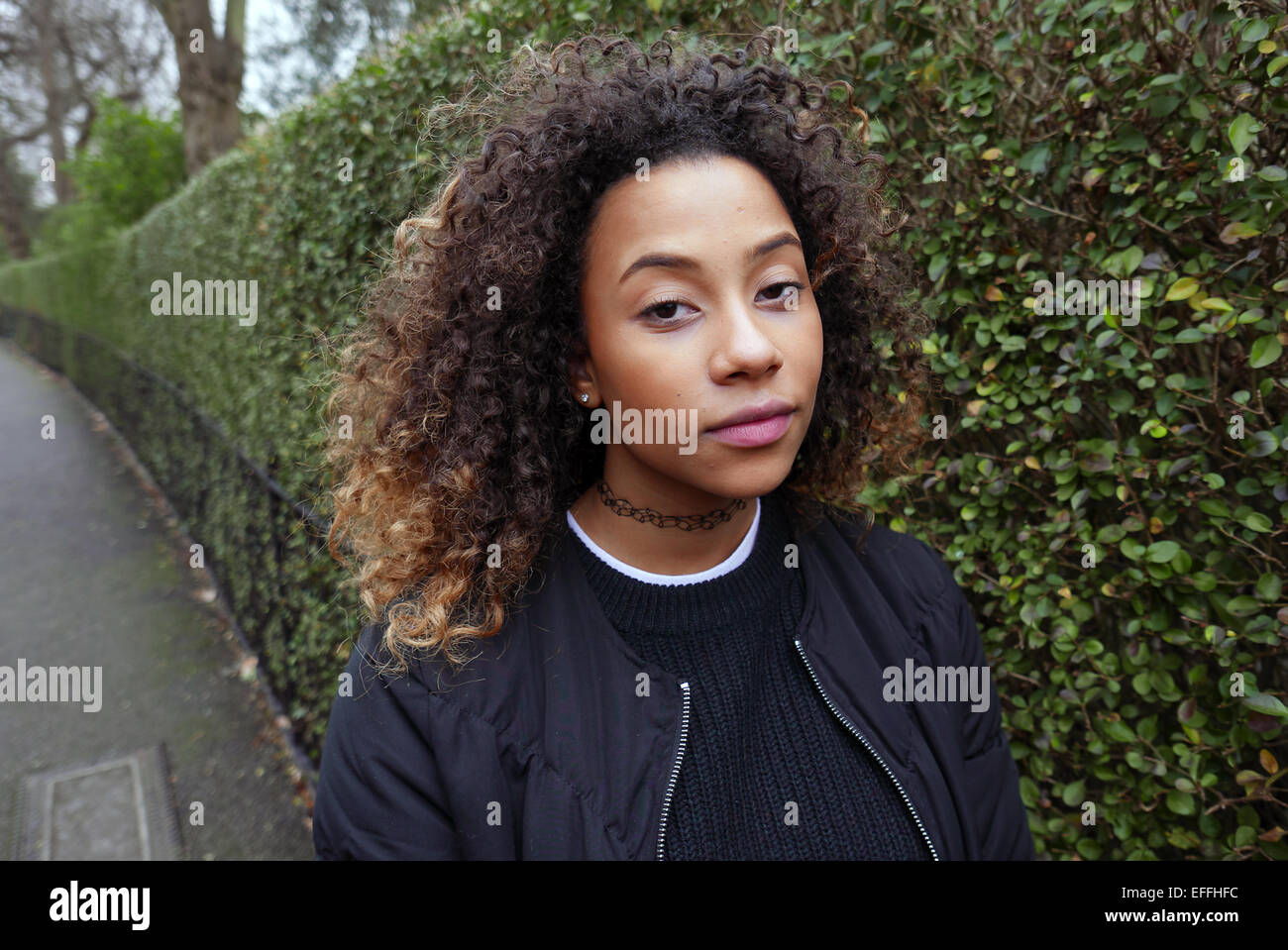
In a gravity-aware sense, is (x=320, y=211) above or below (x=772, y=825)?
above

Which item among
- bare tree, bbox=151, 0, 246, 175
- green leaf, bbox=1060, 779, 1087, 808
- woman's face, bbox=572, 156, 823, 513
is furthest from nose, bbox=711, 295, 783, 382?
bare tree, bbox=151, 0, 246, 175

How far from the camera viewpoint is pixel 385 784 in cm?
150

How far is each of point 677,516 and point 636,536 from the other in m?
0.10

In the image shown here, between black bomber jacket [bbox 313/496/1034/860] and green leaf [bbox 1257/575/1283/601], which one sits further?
green leaf [bbox 1257/575/1283/601]

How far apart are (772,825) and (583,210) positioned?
49.6 inches

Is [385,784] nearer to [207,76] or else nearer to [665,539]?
[665,539]

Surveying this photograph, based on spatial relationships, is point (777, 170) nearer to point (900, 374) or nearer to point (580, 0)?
point (900, 374)

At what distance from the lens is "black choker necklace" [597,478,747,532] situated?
175cm

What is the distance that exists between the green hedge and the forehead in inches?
38.4

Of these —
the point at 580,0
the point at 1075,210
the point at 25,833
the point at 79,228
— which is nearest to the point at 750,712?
the point at 1075,210

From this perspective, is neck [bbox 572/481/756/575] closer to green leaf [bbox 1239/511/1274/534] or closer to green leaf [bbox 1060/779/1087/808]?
green leaf [bbox 1239/511/1274/534]

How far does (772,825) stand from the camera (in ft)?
5.24

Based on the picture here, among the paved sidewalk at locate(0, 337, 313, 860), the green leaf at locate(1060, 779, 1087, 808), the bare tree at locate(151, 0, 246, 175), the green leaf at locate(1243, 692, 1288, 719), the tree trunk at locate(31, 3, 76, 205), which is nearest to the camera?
the green leaf at locate(1243, 692, 1288, 719)

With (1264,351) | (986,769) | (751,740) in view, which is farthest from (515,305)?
(1264,351)
